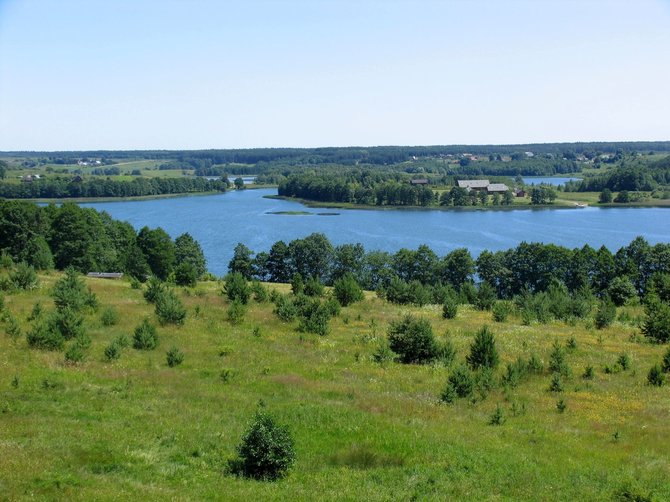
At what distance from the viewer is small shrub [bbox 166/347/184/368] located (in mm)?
22672

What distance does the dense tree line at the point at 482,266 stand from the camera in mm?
66438

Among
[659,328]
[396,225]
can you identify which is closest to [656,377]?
[659,328]

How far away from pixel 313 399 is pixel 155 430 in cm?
535

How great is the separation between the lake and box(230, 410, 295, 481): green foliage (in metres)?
67.1

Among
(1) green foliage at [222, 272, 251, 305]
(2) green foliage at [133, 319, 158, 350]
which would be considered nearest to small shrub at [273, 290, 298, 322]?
(1) green foliage at [222, 272, 251, 305]

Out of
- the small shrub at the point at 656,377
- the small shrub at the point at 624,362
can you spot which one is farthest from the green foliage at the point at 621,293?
the small shrub at the point at 656,377

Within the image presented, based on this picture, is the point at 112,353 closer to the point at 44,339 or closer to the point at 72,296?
the point at 44,339

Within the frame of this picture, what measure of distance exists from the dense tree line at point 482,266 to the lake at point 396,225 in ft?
31.0

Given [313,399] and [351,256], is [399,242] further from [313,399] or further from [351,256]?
[313,399]

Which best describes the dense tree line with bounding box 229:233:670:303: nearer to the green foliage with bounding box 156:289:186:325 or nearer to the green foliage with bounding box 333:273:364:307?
the green foliage with bounding box 333:273:364:307

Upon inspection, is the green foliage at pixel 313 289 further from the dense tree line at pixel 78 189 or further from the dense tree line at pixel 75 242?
the dense tree line at pixel 78 189

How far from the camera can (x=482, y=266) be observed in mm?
70938

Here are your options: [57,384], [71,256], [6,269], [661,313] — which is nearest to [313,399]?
[57,384]

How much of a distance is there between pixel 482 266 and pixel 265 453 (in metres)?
61.2
